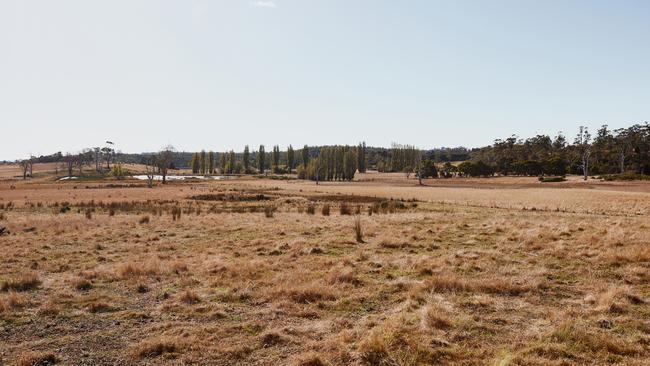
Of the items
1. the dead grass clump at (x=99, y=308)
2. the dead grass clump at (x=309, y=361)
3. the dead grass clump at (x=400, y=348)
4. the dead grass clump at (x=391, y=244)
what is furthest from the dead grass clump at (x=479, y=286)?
the dead grass clump at (x=99, y=308)

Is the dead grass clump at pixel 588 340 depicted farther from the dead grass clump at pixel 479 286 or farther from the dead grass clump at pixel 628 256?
the dead grass clump at pixel 628 256

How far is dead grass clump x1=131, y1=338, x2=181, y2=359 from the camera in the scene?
725cm

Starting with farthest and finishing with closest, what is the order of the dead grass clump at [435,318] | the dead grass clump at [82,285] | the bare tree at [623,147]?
the bare tree at [623,147] → the dead grass clump at [82,285] → the dead grass clump at [435,318]

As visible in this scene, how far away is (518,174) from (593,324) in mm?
121613

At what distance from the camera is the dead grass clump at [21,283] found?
37.0ft

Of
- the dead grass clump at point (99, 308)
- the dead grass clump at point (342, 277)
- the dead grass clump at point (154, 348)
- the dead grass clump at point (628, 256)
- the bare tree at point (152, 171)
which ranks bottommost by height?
the dead grass clump at point (99, 308)

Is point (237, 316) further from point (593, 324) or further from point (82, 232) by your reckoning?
point (82, 232)

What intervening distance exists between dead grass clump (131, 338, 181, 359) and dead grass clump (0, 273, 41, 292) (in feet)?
19.8

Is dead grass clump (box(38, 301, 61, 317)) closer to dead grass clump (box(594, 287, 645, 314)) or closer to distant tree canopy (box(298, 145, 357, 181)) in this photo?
dead grass clump (box(594, 287, 645, 314))

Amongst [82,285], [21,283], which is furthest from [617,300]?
[21,283]

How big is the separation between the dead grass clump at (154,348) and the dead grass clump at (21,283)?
604 cm

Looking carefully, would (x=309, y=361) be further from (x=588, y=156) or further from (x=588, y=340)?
(x=588, y=156)

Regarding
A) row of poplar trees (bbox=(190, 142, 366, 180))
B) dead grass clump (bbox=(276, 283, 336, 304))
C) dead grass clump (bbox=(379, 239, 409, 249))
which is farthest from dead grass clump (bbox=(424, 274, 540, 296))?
row of poplar trees (bbox=(190, 142, 366, 180))

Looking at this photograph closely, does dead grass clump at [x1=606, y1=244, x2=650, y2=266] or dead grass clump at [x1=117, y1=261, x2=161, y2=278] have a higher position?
dead grass clump at [x1=606, y1=244, x2=650, y2=266]
